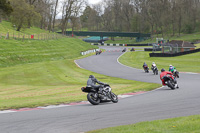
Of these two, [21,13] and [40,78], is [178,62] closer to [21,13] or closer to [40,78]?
[40,78]

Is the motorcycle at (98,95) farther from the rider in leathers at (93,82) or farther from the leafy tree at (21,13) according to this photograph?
the leafy tree at (21,13)

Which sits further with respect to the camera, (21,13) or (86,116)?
(21,13)

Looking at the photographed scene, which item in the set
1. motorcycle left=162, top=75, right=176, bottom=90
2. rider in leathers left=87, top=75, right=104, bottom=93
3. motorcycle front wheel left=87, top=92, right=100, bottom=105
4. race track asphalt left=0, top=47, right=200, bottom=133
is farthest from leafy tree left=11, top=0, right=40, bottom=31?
race track asphalt left=0, top=47, right=200, bottom=133

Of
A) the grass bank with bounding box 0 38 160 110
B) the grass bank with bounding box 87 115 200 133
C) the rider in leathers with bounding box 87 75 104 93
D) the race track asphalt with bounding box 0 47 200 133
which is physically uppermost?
the rider in leathers with bounding box 87 75 104 93

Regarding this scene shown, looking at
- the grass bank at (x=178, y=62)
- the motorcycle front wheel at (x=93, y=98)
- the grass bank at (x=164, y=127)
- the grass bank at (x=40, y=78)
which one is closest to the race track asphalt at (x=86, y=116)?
the grass bank at (x=164, y=127)

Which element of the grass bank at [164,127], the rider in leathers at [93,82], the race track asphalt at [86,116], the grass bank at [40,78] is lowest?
the grass bank at [40,78]

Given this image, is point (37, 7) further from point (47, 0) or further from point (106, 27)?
point (106, 27)

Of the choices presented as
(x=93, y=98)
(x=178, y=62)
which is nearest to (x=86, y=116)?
(x=93, y=98)

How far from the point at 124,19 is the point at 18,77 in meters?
120

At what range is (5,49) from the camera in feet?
147

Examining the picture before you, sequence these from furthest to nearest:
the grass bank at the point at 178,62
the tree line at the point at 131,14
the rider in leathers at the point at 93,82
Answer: the tree line at the point at 131,14, the grass bank at the point at 178,62, the rider in leathers at the point at 93,82

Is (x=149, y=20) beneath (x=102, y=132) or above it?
above

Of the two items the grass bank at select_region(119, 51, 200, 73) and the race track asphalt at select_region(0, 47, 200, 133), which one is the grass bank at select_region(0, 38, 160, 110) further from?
the grass bank at select_region(119, 51, 200, 73)

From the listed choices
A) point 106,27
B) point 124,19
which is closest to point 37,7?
point 124,19
